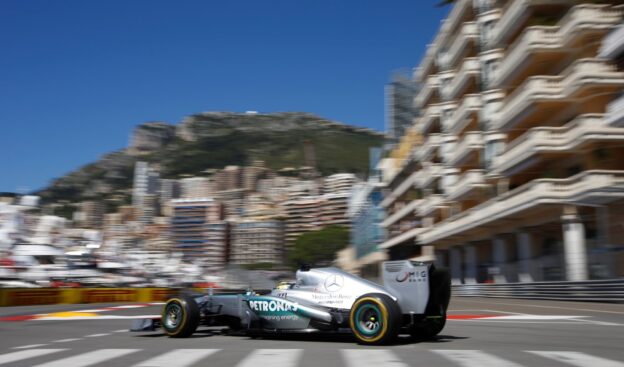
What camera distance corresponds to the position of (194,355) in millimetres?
7316

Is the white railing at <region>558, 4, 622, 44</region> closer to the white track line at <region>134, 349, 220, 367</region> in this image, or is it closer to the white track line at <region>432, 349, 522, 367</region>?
the white track line at <region>432, 349, 522, 367</region>

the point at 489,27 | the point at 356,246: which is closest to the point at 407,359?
the point at 489,27

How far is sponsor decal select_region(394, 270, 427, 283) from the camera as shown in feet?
26.6

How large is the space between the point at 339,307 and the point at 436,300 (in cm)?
131

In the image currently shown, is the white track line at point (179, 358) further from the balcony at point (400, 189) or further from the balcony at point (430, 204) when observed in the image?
the balcony at point (400, 189)

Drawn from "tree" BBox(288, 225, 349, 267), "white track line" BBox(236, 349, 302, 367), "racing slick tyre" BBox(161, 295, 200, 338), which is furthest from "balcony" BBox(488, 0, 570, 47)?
"tree" BBox(288, 225, 349, 267)

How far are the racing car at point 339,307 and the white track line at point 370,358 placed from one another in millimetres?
483

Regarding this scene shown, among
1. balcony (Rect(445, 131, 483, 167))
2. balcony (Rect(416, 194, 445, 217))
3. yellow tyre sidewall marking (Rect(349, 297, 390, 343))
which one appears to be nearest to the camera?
yellow tyre sidewall marking (Rect(349, 297, 390, 343))

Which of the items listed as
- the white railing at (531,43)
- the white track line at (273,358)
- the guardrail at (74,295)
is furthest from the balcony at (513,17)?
the white track line at (273,358)

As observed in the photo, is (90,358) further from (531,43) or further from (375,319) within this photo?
(531,43)

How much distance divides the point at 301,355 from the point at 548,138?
23727 millimetres

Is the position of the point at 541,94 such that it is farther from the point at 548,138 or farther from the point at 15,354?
the point at 15,354

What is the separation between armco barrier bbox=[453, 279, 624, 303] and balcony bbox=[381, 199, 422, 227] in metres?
22.4

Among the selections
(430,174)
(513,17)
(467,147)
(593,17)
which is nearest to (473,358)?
(593,17)
